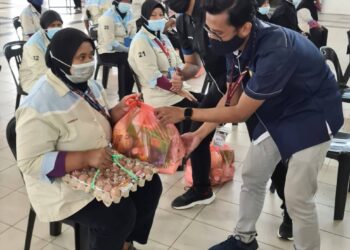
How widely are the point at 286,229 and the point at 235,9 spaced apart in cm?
130

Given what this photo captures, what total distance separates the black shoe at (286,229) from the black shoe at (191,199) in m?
0.48

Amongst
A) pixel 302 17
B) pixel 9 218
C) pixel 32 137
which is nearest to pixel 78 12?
pixel 302 17

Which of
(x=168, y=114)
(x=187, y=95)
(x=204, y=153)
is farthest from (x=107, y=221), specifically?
(x=187, y=95)

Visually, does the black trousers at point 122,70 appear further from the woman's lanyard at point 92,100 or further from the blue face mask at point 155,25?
the woman's lanyard at point 92,100

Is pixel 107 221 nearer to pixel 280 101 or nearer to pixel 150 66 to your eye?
pixel 280 101

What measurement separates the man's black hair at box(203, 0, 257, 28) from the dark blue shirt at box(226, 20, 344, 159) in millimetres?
87

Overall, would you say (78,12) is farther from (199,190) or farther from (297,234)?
(297,234)

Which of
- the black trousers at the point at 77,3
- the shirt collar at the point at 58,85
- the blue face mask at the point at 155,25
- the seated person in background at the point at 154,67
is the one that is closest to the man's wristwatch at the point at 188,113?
the shirt collar at the point at 58,85

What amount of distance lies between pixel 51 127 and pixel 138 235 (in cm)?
72

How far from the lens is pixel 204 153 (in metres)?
2.31

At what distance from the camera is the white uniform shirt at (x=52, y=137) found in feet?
4.56

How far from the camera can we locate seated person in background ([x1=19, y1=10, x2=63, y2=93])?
9.97 feet

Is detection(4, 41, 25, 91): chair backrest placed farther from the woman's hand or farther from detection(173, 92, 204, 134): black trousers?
the woman's hand

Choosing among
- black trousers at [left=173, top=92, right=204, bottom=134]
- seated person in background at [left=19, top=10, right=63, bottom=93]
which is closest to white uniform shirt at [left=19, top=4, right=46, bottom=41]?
seated person in background at [left=19, top=10, right=63, bottom=93]
